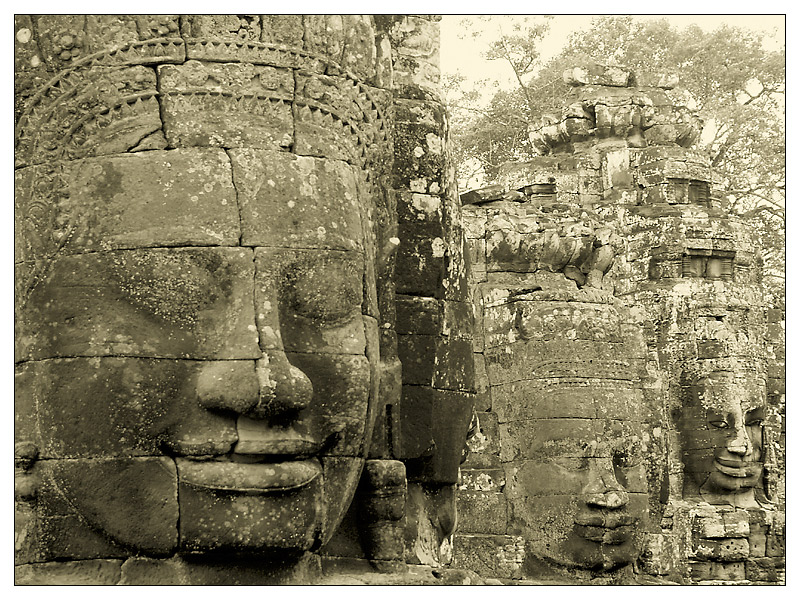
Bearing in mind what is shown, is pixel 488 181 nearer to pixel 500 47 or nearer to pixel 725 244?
pixel 500 47

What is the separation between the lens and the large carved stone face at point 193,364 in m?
4.59

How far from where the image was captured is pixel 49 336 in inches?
185

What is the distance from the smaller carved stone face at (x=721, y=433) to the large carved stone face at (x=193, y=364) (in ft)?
→ 37.2

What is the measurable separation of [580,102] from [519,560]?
21.4 ft

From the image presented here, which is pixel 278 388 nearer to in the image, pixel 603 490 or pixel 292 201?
pixel 292 201

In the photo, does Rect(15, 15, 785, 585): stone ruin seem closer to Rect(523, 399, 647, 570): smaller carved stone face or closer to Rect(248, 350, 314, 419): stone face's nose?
Rect(248, 350, 314, 419): stone face's nose

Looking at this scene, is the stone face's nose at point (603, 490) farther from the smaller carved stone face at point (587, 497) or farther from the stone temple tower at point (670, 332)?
the stone temple tower at point (670, 332)

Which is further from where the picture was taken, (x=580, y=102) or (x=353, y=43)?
(x=580, y=102)

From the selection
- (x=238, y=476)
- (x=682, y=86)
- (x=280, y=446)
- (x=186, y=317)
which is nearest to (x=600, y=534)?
(x=280, y=446)

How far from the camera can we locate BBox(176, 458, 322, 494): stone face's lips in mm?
4582

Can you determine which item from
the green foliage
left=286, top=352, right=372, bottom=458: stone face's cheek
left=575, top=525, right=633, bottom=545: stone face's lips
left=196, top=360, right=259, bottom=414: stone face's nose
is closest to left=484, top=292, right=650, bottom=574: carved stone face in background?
left=575, top=525, right=633, bottom=545: stone face's lips

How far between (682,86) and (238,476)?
19.4 meters

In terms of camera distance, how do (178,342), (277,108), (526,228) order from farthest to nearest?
(526,228)
(277,108)
(178,342)

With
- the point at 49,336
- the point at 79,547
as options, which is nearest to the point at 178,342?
the point at 49,336
